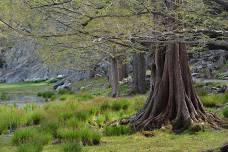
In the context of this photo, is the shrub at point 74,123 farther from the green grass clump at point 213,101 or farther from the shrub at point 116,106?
the green grass clump at point 213,101

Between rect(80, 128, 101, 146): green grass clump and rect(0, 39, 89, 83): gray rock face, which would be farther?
rect(0, 39, 89, 83): gray rock face

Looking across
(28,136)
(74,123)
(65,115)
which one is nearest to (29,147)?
(28,136)

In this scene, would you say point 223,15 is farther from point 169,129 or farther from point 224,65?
point 224,65

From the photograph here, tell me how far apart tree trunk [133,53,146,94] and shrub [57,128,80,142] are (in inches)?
521

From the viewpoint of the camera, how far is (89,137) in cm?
1071

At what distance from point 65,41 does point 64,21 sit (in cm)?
181

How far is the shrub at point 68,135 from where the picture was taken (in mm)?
10511

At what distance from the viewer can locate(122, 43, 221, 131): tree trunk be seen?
41.1 feet

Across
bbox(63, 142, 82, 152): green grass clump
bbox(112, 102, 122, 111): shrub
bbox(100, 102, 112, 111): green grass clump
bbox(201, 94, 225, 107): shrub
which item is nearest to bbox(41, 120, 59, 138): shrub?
bbox(63, 142, 82, 152): green grass clump

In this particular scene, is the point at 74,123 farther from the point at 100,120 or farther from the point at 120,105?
the point at 120,105

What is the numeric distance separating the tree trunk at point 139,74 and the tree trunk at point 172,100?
35.5 feet

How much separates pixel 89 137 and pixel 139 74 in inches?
537

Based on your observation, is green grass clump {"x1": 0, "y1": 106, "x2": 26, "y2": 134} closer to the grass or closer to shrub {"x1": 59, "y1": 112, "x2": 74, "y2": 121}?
shrub {"x1": 59, "y1": 112, "x2": 74, "y2": 121}

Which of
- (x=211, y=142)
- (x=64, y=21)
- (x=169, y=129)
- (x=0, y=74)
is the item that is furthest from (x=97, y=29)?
(x=0, y=74)
